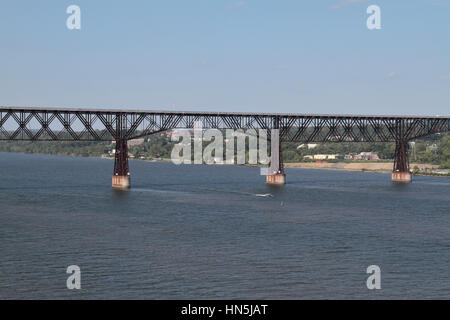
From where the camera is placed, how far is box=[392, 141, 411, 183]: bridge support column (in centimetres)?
15462

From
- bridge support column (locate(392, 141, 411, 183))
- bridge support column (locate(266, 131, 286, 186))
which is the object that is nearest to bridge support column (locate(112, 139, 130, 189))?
bridge support column (locate(266, 131, 286, 186))

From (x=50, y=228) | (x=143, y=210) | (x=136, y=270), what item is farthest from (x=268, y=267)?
(x=143, y=210)

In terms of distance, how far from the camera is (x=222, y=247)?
6075 centimetres

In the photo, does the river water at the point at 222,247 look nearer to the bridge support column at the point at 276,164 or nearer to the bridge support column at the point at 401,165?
the bridge support column at the point at 276,164

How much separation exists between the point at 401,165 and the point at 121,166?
69.7 metres

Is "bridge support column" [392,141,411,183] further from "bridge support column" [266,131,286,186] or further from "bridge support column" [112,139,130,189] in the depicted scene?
"bridge support column" [112,139,130,189]

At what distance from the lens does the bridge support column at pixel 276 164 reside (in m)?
139

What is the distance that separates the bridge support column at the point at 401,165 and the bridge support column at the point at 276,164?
3090cm

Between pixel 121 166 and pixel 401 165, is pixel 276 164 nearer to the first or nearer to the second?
pixel 401 165

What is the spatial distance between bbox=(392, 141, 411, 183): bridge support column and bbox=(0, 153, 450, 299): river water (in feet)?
161

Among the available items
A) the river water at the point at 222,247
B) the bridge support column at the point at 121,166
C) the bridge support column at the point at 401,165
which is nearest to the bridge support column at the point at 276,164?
Answer: the bridge support column at the point at 401,165

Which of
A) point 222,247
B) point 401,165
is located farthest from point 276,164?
point 222,247

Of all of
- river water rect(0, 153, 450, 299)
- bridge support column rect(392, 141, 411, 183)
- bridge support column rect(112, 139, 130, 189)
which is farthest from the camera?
bridge support column rect(392, 141, 411, 183)
